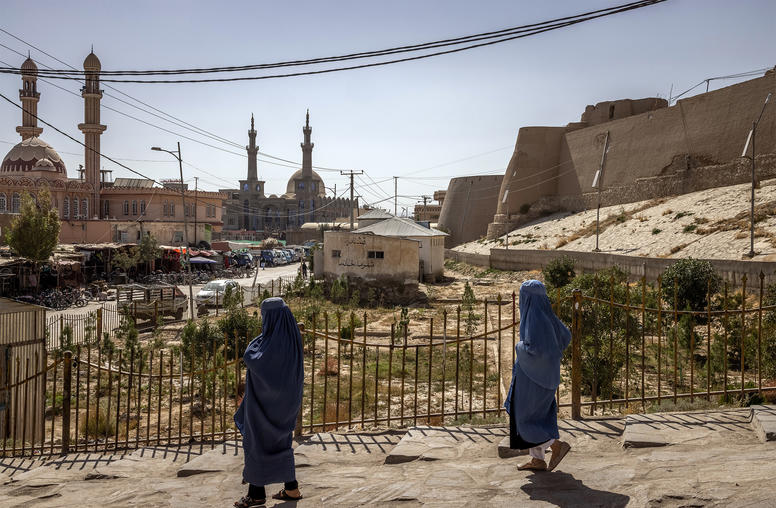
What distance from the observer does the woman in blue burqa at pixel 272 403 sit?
152 inches

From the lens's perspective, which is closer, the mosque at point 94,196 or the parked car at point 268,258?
the mosque at point 94,196

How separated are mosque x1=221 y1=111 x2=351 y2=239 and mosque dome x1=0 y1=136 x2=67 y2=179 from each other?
40933mm

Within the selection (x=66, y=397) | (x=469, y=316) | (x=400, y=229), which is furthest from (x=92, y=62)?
(x=66, y=397)

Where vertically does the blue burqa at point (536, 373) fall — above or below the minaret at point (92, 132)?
below

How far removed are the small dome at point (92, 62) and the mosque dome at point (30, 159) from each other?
21.1 feet

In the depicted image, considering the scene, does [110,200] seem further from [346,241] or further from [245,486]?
[245,486]

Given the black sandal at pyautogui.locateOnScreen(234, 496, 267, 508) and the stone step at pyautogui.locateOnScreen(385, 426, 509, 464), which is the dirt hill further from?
the black sandal at pyautogui.locateOnScreen(234, 496, 267, 508)

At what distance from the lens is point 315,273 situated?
25.0 meters

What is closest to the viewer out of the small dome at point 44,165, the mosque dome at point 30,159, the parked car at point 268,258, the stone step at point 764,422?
the stone step at point 764,422

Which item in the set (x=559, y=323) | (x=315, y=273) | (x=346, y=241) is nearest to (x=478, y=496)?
(x=559, y=323)

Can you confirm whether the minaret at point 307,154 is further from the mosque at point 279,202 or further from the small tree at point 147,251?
the small tree at point 147,251

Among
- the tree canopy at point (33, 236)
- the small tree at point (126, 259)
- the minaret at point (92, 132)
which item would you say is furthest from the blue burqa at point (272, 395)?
the minaret at point (92, 132)

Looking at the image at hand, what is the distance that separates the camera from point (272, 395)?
3.93 meters

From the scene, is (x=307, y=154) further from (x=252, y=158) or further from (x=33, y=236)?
(x=33, y=236)
